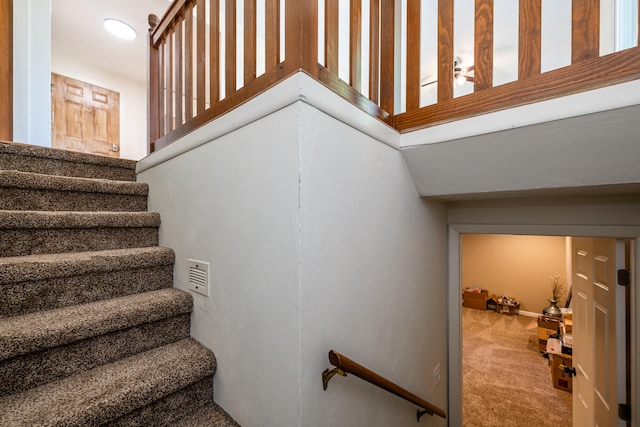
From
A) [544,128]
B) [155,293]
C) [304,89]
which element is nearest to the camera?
[304,89]

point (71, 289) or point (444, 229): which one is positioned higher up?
point (444, 229)

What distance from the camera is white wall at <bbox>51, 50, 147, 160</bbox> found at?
13.0 feet

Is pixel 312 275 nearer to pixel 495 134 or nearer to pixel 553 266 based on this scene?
pixel 495 134

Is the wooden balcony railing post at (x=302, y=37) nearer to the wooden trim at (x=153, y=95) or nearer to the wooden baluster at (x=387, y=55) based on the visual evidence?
the wooden baluster at (x=387, y=55)

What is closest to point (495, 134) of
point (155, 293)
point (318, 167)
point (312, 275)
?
point (318, 167)

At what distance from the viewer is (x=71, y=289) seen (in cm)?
112

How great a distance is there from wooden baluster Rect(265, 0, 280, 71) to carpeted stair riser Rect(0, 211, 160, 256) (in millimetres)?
1096

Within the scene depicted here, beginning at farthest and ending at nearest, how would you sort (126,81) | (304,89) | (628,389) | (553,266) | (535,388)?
(553,266) < (126,81) < (535,388) < (628,389) < (304,89)

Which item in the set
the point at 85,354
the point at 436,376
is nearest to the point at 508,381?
the point at 436,376

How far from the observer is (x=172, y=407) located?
39.5 inches

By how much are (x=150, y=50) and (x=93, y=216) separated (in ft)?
4.16

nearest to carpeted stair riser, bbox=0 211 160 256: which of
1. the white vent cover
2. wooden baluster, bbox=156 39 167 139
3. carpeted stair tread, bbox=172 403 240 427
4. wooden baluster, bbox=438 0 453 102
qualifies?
the white vent cover

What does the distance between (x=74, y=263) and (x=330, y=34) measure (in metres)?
1.31

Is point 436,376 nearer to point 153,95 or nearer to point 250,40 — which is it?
point 250,40
